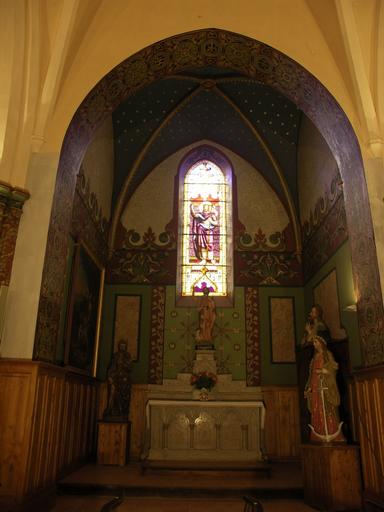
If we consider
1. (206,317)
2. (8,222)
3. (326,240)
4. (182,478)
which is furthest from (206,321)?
(8,222)

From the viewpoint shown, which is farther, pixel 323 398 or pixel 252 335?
pixel 252 335

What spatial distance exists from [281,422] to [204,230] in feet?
16.1

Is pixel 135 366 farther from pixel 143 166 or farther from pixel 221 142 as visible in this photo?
pixel 221 142

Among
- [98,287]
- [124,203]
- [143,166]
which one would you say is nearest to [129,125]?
[143,166]

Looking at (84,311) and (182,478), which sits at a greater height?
(84,311)

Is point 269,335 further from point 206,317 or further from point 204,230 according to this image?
point 204,230

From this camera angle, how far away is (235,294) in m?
11.0

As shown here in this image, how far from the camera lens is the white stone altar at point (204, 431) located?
26.2 ft

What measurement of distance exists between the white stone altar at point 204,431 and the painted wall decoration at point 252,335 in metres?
2.12

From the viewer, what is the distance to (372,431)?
590 centimetres

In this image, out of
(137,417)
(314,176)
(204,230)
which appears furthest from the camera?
(204,230)

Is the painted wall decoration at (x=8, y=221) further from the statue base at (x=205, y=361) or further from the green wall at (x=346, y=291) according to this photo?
the green wall at (x=346, y=291)

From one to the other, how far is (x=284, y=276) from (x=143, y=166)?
181 inches

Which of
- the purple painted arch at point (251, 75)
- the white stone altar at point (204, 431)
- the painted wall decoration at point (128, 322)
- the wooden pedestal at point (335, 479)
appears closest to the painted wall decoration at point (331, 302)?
the white stone altar at point (204, 431)
